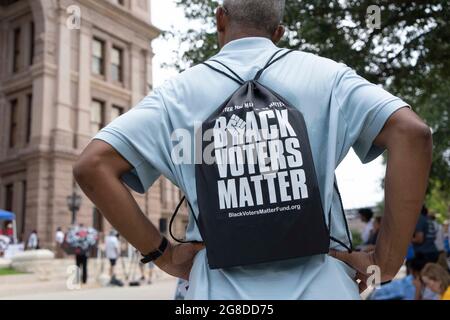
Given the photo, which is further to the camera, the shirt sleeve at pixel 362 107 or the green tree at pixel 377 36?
the green tree at pixel 377 36

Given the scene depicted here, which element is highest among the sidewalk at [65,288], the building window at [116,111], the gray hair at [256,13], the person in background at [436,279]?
the building window at [116,111]

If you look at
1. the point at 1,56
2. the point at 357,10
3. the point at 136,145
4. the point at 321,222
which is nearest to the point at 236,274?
the point at 321,222

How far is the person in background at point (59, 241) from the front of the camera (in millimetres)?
24186

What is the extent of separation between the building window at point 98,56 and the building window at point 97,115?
1.86 meters

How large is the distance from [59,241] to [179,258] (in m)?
24.1

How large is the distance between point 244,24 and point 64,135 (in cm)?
2667

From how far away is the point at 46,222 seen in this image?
1026 inches

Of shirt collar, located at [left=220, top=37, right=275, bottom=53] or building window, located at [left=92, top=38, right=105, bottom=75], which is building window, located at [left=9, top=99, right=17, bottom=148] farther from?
shirt collar, located at [left=220, top=37, right=275, bottom=53]

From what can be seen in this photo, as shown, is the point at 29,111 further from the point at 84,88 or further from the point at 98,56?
the point at 98,56

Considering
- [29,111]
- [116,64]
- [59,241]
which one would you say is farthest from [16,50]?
[59,241]

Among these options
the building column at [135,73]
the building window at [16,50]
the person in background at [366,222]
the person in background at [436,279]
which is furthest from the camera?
the building column at [135,73]

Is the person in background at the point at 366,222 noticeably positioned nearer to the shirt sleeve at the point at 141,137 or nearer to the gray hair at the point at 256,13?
the gray hair at the point at 256,13

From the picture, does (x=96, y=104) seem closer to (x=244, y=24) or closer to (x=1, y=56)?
(x=1, y=56)

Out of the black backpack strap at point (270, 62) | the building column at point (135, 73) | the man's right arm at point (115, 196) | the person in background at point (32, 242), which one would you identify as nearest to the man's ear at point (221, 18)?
the black backpack strap at point (270, 62)
